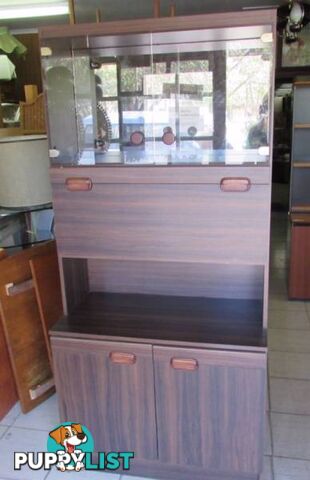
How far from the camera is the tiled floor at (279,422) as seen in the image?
1788 mm

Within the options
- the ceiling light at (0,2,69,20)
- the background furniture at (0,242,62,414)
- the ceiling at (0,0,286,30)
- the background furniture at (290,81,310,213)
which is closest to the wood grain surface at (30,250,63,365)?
the background furniture at (0,242,62,414)

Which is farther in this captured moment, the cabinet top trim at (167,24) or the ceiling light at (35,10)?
the ceiling light at (35,10)

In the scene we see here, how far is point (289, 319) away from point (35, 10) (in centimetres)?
380

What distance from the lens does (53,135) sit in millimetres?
1597

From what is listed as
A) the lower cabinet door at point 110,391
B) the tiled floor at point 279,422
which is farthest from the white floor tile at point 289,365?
the lower cabinet door at point 110,391

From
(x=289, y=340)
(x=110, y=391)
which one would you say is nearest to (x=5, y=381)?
(x=110, y=391)

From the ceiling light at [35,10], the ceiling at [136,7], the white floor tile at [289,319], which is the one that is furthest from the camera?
the ceiling at [136,7]

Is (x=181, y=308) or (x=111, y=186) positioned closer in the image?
(x=111, y=186)

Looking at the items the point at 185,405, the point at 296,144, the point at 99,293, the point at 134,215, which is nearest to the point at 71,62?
the point at 134,215

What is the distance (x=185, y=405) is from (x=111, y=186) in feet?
2.69

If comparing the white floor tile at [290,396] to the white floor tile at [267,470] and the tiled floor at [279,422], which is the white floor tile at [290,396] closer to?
the tiled floor at [279,422]

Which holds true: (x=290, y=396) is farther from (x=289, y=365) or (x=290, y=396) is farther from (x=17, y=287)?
(x=17, y=287)

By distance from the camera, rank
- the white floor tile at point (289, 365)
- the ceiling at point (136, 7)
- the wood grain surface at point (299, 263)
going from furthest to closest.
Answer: the ceiling at point (136, 7)
the wood grain surface at point (299, 263)
the white floor tile at point (289, 365)

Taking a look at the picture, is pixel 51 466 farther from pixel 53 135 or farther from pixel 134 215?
pixel 53 135
